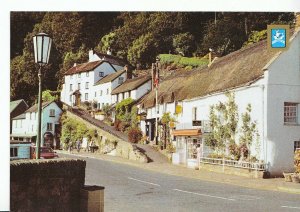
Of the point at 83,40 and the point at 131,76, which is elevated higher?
the point at 83,40

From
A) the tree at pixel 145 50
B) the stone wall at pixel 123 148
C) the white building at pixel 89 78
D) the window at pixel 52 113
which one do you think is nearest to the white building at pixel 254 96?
the stone wall at pixel 123 148

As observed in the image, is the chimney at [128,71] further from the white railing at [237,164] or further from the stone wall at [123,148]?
the white railing at [237,164]

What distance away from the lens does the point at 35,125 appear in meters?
5.02

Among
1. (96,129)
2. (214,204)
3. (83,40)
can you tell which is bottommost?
(214,204)

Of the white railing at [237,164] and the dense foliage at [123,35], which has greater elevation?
the dense foliage at [123,35]

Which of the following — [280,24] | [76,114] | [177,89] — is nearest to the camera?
[280,24]

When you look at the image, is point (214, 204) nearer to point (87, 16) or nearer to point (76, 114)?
point (76, 114)

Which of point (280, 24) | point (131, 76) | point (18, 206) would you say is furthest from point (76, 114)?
point (280, 24)

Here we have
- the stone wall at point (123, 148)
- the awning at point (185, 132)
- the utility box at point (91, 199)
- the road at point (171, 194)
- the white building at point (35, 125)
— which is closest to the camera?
the utility box at point (91, 199)

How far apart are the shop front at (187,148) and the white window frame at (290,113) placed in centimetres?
107

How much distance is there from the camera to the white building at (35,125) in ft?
15.9

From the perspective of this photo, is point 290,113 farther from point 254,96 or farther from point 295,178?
point 295,178
